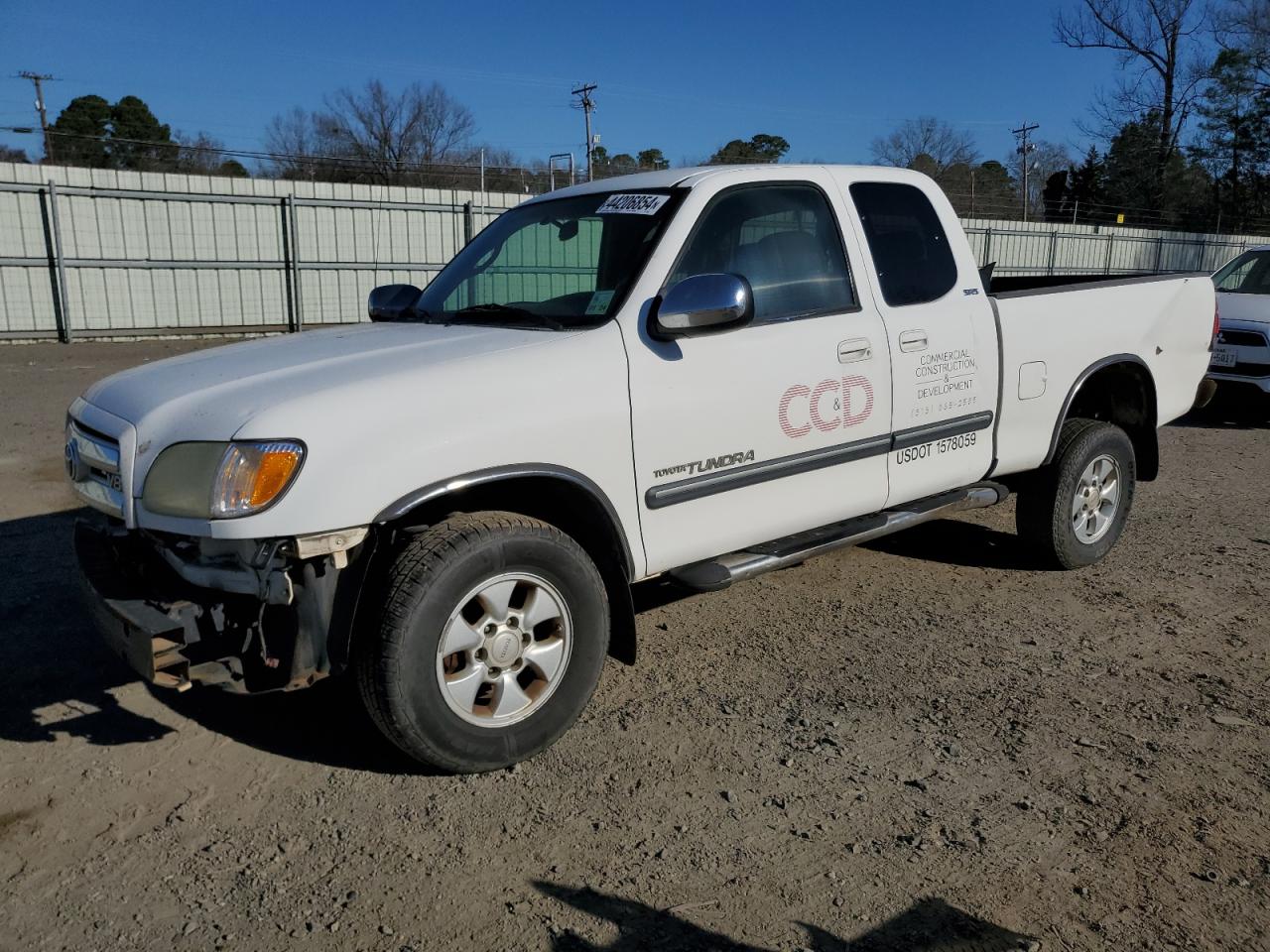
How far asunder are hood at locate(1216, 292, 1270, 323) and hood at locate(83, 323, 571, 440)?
900cm

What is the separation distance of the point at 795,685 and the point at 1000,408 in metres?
1.78

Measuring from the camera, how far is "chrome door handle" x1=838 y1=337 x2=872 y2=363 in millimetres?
4133

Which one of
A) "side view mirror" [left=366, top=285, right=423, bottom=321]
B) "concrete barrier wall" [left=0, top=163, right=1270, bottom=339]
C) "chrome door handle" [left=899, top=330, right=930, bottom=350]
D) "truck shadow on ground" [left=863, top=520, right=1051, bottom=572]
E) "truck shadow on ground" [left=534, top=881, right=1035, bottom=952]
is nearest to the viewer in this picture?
"truck shadow on ground" [left=534, top=881, right=1035, bottom=952]

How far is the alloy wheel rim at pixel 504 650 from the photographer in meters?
3.23

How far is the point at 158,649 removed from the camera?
290 cm

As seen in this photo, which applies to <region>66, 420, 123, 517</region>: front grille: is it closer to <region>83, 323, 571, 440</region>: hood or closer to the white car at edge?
<region>83, 323, 571, 440</region>: hood

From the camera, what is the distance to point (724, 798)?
3.22 m

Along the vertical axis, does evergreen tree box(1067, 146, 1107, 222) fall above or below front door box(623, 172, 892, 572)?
above

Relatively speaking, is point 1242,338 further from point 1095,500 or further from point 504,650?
point 504,650

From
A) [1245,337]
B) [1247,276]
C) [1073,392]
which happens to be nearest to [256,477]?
[1073,392]

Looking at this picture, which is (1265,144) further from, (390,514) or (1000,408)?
(390,514)

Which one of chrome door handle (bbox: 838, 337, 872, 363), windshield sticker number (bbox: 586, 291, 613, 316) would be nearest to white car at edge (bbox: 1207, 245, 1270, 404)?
chrome door handle (bbox: 838, 337, 872, 363)

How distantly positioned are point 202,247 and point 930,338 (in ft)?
52.8

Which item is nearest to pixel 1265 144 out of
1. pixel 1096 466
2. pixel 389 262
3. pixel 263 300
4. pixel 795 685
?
pixel 389 262
